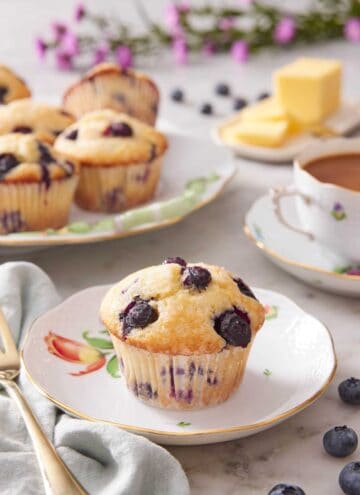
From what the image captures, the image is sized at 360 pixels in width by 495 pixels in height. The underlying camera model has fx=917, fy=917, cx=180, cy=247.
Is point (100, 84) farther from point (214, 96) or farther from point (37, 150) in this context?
point (214, 96)

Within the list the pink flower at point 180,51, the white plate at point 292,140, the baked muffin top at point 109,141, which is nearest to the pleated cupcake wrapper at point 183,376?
the baked muffin top at point 109,141

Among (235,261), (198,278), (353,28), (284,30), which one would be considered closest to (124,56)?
(284,30)

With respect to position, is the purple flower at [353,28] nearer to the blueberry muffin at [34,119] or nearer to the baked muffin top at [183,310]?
the blueberry muffin at [34,119]

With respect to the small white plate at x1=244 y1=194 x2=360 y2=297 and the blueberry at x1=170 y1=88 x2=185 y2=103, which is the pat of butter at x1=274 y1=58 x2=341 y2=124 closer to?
the blueberry at x1=170 y1=88 x2=185 y2=103

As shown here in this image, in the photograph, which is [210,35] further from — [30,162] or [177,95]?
[30,162]

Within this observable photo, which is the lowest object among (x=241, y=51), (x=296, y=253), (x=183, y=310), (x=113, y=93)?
(x=241, y=51)

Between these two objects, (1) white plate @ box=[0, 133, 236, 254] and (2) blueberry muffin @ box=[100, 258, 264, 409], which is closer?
(2) blueberry muffin @ box=[100, 258, 264, 409]

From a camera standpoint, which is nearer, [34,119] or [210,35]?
[34,119]

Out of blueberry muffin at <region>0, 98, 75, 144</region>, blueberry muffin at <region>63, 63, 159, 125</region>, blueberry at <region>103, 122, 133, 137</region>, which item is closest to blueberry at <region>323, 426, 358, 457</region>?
blueberry at <region>103, 122, 133, 137</region>
